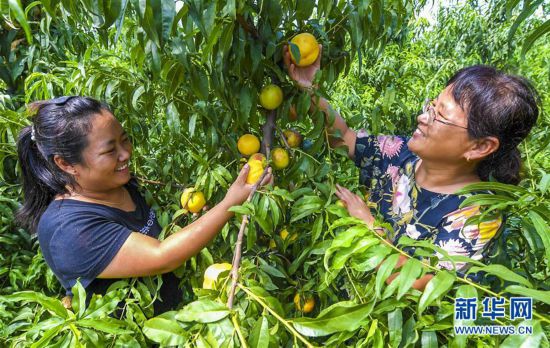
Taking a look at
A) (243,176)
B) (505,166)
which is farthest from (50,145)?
(505,166)

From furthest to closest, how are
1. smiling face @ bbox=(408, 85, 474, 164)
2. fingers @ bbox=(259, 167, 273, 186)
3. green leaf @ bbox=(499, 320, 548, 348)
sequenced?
smiling face @ bbox=(408, 85, 474, 164) → fingers @ bbox=(259, 167, 273, 186) → green leaf @ bbox=(499, 320, 548, 348)

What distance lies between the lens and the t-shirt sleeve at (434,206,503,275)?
3.85 ft

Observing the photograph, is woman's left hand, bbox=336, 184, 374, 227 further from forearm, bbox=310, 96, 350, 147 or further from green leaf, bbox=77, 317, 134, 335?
green leaf, bbox=77, 317, 134, 335

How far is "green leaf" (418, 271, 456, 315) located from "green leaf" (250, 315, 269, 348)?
0.91ft

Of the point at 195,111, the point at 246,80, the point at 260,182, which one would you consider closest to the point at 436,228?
the point at 260,182

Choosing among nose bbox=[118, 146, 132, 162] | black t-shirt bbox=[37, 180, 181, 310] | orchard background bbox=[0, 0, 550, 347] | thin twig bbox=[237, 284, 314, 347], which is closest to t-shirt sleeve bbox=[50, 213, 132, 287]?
black t-shirt bbox=[37, 180, 181, 310]

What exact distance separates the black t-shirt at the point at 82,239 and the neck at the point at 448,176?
3.44 feet

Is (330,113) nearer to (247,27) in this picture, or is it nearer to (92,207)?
(247,27)

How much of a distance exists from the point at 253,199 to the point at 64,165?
2.39ft

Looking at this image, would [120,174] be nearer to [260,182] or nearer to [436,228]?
[260,182]

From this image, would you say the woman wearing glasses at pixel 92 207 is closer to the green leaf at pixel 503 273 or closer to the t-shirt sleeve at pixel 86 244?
the t-shirt sleeve at pixel 86 244

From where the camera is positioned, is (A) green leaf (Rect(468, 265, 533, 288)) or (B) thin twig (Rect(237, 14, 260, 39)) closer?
(A) green leaf (Rect(468, 265, 533, 288))

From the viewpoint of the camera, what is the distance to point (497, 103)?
1.23 meters

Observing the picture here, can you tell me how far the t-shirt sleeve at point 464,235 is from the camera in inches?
46.2
